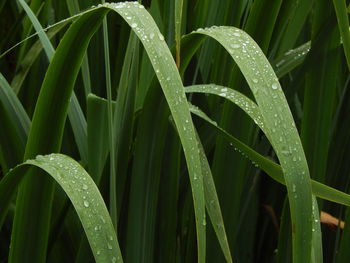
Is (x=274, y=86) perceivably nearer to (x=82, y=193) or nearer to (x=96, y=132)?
(x=82, y=193)

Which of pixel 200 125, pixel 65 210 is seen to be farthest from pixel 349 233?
pixel 65 210

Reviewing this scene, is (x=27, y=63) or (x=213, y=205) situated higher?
(x=27, y=63)

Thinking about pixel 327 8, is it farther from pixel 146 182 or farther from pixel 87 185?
pixel 87 185

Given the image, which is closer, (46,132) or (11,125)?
(46,132)

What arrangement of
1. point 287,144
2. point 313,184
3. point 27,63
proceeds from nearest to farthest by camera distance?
point 287,144
point 313,184
point 27,63

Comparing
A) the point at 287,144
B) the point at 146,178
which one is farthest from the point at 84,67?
the point at 287,144
